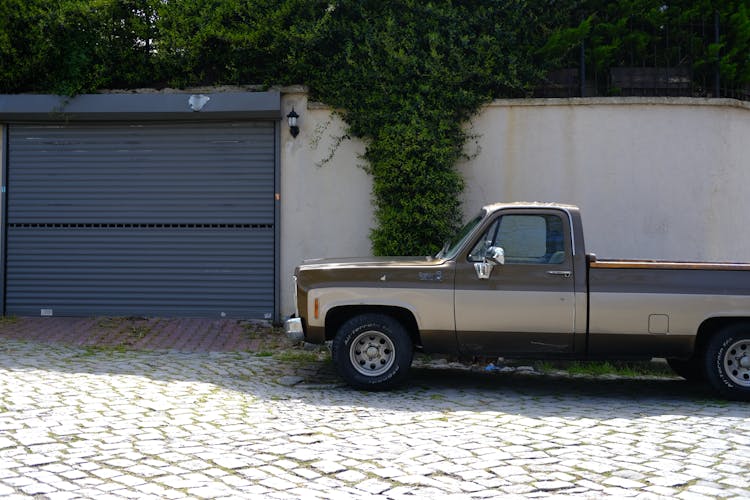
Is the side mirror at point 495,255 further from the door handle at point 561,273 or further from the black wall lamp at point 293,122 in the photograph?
the black wall lamp at point 293,122

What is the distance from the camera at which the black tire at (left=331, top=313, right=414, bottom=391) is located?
305 inches

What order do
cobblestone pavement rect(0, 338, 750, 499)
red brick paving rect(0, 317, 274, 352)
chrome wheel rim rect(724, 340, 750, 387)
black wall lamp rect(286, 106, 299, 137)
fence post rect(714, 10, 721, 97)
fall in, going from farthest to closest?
fence post rect(714, 10, 721, 97) < black wall lamp rect(286, 106, 299, 137) < red brick paving rect(0, 317, 274, 352) < chrome wheel rim rect(724, 340, 750, 387) < cobblestone pavement rect(0, 338, 750, 499)

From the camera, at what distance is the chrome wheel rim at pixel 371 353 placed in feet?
25.6

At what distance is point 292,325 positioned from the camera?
26.1ft

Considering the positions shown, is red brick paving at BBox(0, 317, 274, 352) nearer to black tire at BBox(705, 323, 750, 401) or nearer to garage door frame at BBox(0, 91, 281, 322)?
garage door frame at BBox(0, 91, 281, 322)

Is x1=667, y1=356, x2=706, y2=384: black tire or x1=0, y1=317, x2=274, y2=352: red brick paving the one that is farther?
x1=0, y1=317, x2=274, y2=352: red brick paving

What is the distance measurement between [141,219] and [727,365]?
8.57 meters

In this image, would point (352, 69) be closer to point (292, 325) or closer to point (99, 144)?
point (99, 144)

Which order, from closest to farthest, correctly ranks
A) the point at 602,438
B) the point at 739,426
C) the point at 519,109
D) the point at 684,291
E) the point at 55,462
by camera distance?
the point at 55,462 → the point at 602,438 → the point at 739,426 → the point at 684,291 → the point at 519,109

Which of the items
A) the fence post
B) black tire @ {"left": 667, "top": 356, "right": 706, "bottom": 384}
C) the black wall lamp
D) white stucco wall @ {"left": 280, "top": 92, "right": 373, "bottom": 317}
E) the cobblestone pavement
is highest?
the fence post

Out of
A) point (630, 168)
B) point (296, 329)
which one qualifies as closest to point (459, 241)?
point (296, 329)

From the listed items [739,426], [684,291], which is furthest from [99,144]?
[739,426]

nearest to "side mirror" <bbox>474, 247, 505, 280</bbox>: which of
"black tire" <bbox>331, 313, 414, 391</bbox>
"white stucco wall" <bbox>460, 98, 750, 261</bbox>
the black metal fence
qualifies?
"black tire" <bbox>331, 313, 414, 391</bbox>

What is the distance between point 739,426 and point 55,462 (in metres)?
5.34
